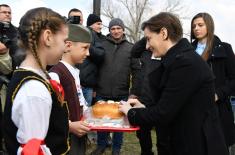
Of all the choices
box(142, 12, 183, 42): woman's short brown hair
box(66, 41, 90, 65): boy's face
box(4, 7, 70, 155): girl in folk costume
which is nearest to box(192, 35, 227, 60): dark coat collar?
box(142, 12, 183, 42): woman's short brown hair

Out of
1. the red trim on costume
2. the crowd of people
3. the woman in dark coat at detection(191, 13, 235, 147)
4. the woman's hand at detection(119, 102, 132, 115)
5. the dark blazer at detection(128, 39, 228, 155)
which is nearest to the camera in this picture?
the red trim on costume

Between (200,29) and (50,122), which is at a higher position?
(200,29)

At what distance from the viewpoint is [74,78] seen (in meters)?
2.74

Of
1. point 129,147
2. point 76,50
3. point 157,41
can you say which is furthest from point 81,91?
point 129,147

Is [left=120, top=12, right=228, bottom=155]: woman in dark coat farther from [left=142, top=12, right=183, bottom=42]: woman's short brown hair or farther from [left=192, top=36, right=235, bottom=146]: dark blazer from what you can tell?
[left=192, top=36, right=235, bottom=146]: dark blazer

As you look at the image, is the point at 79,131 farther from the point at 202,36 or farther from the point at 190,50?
the point at 202,36

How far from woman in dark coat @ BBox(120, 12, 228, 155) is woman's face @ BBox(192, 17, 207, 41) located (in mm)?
1733

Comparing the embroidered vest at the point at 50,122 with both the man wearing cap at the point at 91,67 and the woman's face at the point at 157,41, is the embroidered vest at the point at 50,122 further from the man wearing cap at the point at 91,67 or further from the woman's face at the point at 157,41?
the man wearing cap at the point at 91,67

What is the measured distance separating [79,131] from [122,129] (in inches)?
11.1

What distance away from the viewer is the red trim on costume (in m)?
1.55

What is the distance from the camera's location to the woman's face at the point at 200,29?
4.14 meters

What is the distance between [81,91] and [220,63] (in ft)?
5.49

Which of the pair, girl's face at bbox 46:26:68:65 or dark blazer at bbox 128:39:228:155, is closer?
girl's face at bbox 46:26:68:65

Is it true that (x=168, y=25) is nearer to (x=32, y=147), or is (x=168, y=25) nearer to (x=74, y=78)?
(x=74, y=78)
